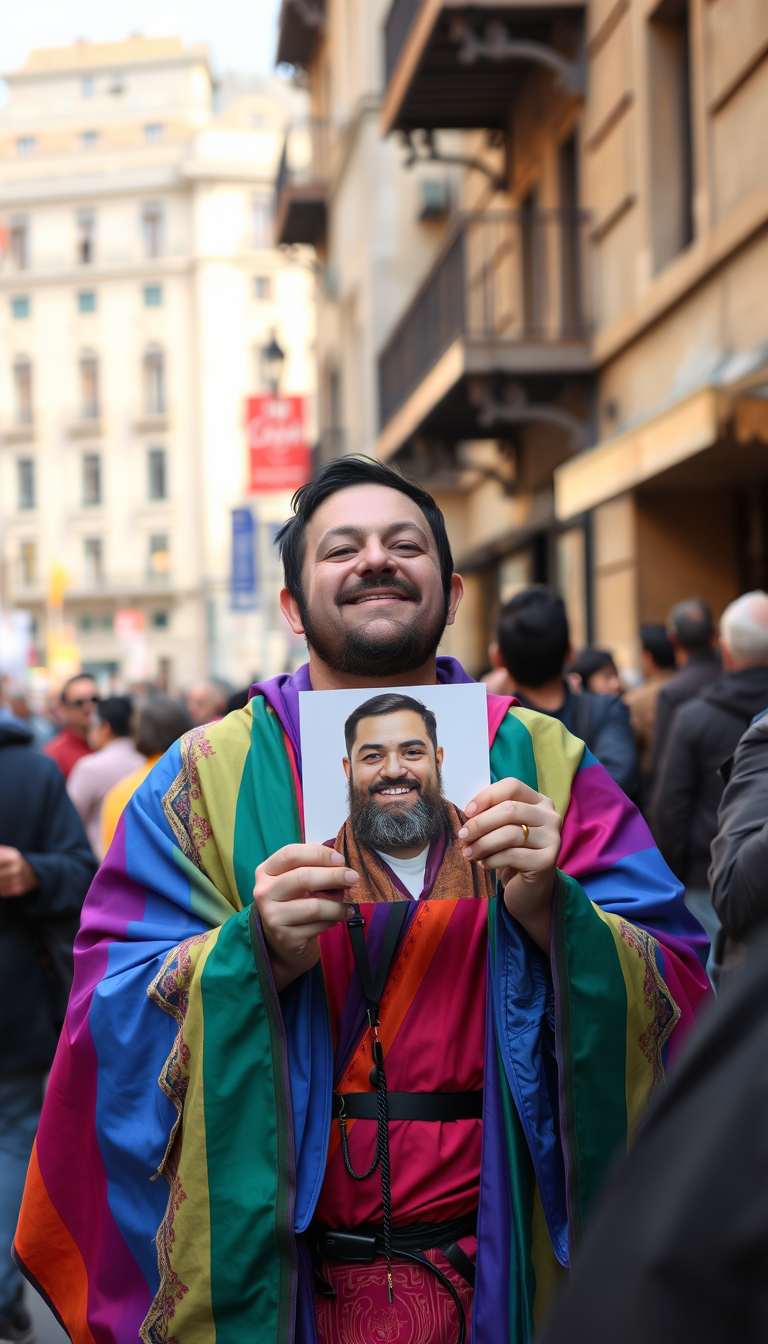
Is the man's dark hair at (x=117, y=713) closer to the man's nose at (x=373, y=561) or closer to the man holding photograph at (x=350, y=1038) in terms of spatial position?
the man holding photograph at (x=350, y=1038)

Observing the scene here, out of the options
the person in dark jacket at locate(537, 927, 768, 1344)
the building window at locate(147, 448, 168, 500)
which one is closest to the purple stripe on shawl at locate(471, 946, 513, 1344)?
the person in dark jacket at locate(537, 927, 768, 1344)

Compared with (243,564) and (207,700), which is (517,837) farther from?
(243,564)

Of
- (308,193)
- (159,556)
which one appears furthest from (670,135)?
(159,556)

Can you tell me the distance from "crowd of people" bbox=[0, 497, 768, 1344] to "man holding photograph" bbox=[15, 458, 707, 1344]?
139 millimetres

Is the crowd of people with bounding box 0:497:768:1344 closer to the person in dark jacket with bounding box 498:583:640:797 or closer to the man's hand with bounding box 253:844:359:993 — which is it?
the person in dark jacket with bounding box 498:583:640:797

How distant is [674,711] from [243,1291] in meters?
4.61

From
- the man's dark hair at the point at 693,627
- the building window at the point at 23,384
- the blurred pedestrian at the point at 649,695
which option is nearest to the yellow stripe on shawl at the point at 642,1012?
the blurred pedestrian at the point at 649,695

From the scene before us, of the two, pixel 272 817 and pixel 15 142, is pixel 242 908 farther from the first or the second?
pixel 15 142

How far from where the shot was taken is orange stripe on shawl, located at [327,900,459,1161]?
216 cm

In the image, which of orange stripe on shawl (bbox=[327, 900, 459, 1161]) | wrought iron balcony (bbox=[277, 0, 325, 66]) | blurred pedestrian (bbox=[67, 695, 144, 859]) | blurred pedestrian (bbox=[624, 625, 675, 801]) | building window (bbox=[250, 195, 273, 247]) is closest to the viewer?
orange stripe on shawl (bbox=[327, 900, 459, 1161])

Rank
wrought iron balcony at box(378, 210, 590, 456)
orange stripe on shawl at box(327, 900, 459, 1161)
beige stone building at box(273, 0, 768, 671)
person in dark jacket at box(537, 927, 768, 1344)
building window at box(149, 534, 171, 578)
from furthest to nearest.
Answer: building window at box(149, 534, 171, 578)
wrought iron balcony at box(378, 210, 590, 456)
beige stone building at box(273, 0, 768, 671)
orange stripe on shawl at box(327, 900, 459, 1161)
person in dark jacket at box(537, 927, 768, 1344)

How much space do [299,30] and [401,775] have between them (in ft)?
83.1

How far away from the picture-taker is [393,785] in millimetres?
2080

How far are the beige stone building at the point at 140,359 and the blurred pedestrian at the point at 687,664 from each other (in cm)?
5305
